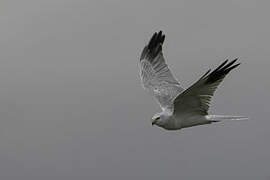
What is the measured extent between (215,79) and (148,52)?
23.6 feet

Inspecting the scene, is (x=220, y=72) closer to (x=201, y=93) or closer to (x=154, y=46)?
(x=201, y=93)

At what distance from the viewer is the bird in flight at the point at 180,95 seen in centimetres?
1631

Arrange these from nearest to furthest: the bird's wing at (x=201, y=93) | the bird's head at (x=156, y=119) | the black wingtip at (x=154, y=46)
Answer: the bird's wing at (x=201, y=93) → the bird's head at (x=156, y=119) → the black wingtip at (x=154, y=46)

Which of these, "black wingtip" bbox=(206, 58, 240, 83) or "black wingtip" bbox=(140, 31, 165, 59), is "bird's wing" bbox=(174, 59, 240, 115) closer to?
"black wingtip" bbox=(206, 58, 240, 83)

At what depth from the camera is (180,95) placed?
1653 cm

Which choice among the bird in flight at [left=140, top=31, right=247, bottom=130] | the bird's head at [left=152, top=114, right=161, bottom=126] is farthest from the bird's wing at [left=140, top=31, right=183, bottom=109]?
the bird's head at [left=152, top=114, right=161, bottom=126]

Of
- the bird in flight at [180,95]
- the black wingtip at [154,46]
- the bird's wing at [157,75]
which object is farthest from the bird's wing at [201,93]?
the black wingtip at [154,46]

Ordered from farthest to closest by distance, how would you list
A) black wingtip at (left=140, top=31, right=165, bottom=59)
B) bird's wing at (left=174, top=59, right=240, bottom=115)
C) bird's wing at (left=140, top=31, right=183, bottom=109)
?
black wingtip at (left=140, top=31, right=165, bottom=59) < bird's wing at (left=140, top=31, right=183, bottom=109) < bird's wing at (left=174, top=59, right=240, bottom=115)

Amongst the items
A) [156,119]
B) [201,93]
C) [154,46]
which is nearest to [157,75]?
[154,46]

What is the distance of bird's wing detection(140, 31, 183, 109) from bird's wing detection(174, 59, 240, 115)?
7.14 feet

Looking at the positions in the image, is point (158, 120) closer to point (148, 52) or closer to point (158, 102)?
point (158, 102)

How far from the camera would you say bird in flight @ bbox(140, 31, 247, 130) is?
53.5 ft

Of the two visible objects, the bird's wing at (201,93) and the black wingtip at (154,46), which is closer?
the bird's wing at (201,93)

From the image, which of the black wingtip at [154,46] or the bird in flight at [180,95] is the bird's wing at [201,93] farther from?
the black wingtip at [154,46]
